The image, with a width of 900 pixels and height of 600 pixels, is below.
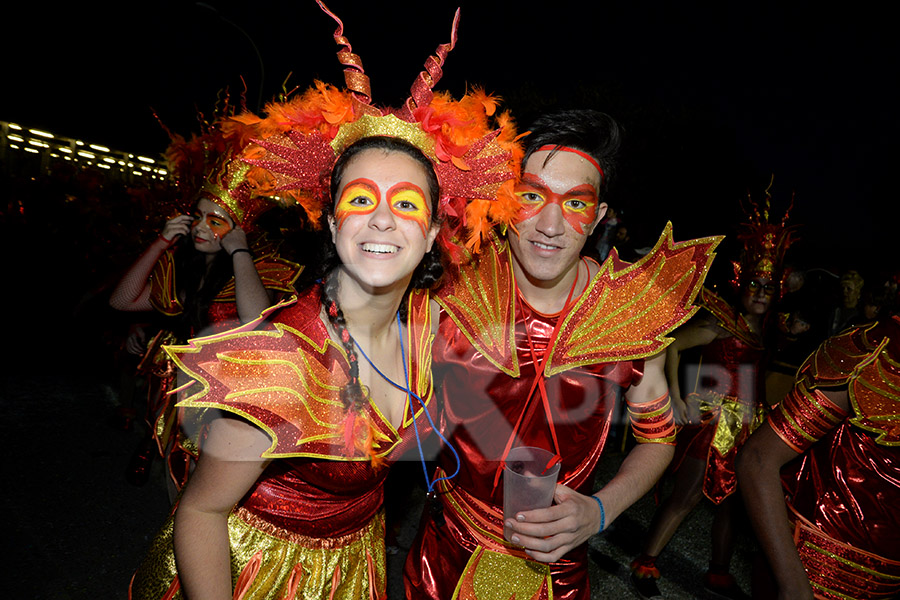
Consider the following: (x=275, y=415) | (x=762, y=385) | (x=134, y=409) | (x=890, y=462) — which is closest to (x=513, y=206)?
(x=275, y=415)

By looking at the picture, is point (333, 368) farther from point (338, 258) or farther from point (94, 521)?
point (94, 521)

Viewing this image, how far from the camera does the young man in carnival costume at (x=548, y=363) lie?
192cm

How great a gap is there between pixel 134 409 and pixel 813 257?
17881mm

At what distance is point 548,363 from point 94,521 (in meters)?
3.72

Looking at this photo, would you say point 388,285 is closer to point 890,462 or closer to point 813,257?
point 890,462

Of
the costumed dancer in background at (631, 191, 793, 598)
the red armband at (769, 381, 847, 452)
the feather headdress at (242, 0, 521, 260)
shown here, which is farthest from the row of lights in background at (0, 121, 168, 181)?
the red armband at (769, 381, 847, 452)

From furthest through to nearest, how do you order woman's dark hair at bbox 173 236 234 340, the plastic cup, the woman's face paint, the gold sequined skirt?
woman's dark hair at bbox 173 236 234 340, the woman's face paint, the gold sequined skirt, the plastic cup

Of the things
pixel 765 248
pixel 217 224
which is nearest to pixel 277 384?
pixel 217 224

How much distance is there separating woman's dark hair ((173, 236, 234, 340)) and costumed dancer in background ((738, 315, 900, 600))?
2.99m

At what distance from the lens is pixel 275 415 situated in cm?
136

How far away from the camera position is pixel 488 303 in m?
2.02

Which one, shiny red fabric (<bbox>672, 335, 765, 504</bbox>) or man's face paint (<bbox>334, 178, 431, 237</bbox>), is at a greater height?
man's face paint (<bbox>334, 178, 431, 237</bbox>)

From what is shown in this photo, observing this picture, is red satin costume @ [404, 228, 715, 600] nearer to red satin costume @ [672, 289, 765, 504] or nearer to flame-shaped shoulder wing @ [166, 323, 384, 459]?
flame-shaped shoulder wing @ [166, 323, 384, 459]

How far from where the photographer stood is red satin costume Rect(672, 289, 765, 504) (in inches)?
157
